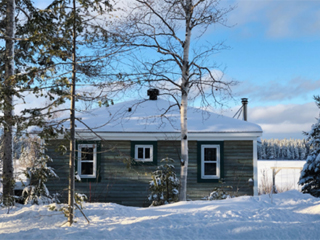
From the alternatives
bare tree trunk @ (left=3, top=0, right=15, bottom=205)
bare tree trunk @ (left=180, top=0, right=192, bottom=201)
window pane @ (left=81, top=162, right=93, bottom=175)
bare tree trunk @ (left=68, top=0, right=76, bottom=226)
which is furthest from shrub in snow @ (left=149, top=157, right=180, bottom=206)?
bare tree trunk @ (left=3, top=0, right=15, bottom=205)

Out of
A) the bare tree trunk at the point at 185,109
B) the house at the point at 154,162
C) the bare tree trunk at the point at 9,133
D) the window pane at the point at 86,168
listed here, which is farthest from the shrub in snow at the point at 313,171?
the bare tree trunk at the point at 9,133

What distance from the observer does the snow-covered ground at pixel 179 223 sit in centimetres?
589

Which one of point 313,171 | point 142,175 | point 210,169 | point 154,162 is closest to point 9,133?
point 142,175

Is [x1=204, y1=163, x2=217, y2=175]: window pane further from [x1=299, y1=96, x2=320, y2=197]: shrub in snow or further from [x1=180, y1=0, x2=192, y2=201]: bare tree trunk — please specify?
[x1=299, y1=96, x2=320, y2=197]: shrub in snow

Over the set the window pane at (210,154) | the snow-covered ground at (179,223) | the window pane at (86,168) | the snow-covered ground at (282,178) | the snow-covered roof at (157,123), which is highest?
the snow-covered roof at (157,123)

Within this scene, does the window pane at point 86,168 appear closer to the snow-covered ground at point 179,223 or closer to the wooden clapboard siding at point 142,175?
the wooden clapboard siding at point 142,175

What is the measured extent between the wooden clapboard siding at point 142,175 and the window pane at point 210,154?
42cm

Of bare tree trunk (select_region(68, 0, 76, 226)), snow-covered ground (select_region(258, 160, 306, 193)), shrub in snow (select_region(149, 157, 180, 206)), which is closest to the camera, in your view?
bare tree trunk (select_region(68, 0, 76, 226))

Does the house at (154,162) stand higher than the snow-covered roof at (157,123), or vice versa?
the snow-covered roof at (157,123)

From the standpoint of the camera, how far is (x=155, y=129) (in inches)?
506

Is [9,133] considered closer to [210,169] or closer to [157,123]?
[157,123]

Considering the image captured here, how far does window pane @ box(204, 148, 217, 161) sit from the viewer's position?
13.0 meters

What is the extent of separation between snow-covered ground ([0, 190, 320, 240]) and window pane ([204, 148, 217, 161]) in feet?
15.2

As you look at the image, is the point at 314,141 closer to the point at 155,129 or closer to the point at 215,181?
the point at 215,181
